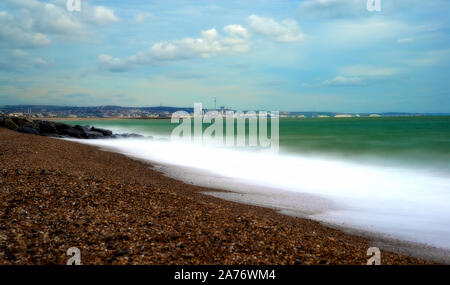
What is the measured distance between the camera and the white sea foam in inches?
325

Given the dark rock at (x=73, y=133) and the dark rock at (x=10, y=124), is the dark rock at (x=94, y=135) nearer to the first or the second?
the dark rock at (x=73, y=133)

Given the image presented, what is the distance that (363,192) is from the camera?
40.9 ft

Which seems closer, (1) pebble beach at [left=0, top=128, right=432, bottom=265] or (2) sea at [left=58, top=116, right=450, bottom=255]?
(1) pebble beach at [left=0, top=128, right=432, bottom=265]

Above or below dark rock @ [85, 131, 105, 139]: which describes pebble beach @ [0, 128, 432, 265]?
below

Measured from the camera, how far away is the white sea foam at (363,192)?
8.26m

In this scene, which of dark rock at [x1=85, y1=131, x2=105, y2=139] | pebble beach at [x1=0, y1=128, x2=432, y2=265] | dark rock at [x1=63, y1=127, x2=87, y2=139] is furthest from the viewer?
dark rock at [x1=85, y1=131, x2=105, y2=139]

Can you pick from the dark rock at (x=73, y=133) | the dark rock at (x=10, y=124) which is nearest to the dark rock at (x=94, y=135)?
Answer: the dark rock at (x=73, y=133)

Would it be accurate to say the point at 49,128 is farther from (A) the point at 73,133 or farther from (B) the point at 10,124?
(B) the point at 10,124

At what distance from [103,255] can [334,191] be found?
9.81 metres

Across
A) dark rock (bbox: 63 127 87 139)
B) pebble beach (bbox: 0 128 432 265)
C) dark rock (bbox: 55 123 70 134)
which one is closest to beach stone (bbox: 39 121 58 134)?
dark rock (bbox: 55 123 70 134)

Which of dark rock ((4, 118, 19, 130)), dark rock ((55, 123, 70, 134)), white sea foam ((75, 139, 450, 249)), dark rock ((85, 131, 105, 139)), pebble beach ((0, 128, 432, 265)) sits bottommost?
white sea foam ((75, 139, 450, 249))

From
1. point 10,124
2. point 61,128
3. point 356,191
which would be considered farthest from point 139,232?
point 61,128

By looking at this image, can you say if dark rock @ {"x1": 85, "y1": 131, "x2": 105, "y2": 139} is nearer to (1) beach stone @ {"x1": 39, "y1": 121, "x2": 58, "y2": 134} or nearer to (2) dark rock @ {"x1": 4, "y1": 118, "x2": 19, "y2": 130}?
(1) beach stone @ {"x1": 39, "y1": 121, "x2": 58, "y2": 134}
